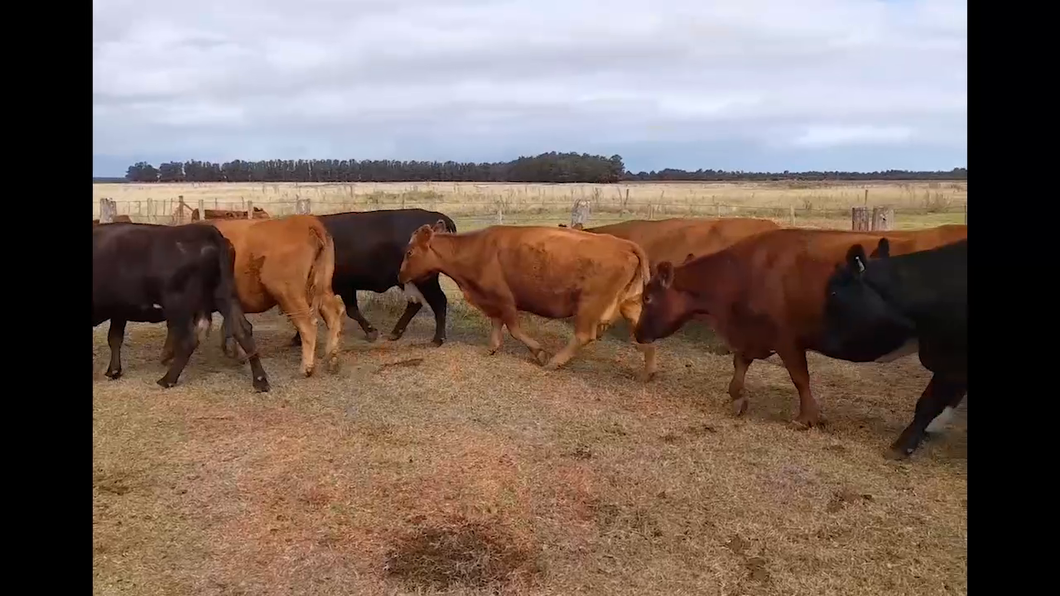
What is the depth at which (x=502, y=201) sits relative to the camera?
94.7 feet

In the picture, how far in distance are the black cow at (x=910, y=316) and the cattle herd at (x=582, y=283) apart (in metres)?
0.01

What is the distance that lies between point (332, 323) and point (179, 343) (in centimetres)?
158

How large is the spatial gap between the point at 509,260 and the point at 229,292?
9.86 feet

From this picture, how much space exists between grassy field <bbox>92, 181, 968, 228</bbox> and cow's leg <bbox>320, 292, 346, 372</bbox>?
10781 millimetres

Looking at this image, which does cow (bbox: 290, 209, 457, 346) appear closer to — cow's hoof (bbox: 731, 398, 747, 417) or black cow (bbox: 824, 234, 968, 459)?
cow's hoof (bbox: 731, 398, 747, 417)

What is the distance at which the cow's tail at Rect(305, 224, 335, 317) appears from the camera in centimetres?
810

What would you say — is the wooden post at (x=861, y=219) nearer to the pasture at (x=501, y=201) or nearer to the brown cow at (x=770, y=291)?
the pasture at (x=501, y=201)

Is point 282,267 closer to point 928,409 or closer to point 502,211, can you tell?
point 928,409

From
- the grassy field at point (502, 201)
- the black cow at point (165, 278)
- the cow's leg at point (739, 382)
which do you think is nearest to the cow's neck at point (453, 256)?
the black cow at point (165, 278)

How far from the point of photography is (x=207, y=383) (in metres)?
7.59

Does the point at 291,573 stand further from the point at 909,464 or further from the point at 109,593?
the point at 909,464

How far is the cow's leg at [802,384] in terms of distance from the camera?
634cm

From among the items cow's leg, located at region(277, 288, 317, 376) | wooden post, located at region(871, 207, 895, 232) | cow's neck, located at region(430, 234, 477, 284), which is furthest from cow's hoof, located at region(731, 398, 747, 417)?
wooden post, located at region(871, 207, 895, 232)

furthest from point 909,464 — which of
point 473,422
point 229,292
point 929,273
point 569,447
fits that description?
point 229,292
